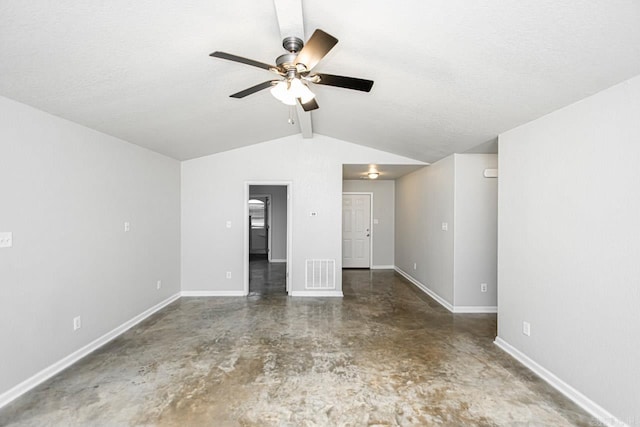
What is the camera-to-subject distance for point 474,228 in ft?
14.1

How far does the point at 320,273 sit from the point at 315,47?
4008mm

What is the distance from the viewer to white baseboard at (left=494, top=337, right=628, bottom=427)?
201 centimetres

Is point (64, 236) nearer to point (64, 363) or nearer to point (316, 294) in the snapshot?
point (64, 363)

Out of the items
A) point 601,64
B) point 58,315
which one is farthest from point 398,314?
point 58,315

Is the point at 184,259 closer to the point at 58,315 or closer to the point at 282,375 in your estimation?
the point at 58,315

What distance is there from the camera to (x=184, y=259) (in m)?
5.11

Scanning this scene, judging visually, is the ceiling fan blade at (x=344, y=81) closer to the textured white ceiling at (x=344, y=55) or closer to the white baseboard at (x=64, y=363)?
the textured white ceiling at (x=344, y=55)

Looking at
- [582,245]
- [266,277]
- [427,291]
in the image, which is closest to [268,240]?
[266,277]

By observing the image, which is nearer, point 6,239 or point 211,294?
point 6,239

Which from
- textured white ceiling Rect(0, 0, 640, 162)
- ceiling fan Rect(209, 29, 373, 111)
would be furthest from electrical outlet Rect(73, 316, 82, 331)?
ceiling fan Rect(209, 29, 373, 111)

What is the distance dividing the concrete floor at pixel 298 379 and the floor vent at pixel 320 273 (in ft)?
3.66

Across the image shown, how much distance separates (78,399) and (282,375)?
154cm

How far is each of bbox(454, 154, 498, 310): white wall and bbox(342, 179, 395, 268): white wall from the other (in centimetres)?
336

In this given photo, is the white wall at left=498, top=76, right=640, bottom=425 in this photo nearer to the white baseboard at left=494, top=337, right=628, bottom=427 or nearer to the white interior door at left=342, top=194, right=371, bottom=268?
the white baseboard at left=494, top=337, right=628, bottom=427
